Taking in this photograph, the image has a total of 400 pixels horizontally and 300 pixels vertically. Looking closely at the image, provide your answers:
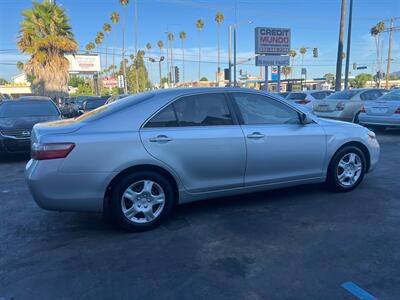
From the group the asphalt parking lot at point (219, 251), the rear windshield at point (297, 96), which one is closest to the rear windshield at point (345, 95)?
the rear windshield at point (297, 96)

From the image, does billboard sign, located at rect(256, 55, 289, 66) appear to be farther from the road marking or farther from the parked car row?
the road marking

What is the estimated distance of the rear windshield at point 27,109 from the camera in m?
9.27

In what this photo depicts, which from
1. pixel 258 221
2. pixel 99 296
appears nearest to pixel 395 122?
pixel 258 221

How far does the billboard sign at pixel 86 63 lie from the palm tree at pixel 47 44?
35.7 m

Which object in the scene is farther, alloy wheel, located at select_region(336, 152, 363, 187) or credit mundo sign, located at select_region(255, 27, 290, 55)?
credit mundo sign, located at select_region(255, 27, 290, 55)

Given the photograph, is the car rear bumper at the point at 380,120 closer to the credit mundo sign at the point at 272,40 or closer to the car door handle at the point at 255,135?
the credit mundo sign at the point at 272,40

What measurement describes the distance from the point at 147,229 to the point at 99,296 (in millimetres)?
1292

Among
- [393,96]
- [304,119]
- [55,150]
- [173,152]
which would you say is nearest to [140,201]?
[173,152]

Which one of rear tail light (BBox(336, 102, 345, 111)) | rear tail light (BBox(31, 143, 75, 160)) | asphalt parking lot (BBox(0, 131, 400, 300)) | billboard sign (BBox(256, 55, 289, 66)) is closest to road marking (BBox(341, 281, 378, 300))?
asphalt parking lot (BBox(0, 131, 400, 300))

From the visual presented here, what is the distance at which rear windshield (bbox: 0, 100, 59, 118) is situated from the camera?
30.4ft

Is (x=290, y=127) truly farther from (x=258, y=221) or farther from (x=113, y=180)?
(x=113, y=180)

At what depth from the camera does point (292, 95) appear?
18.2m

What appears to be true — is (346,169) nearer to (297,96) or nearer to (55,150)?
(55,150)

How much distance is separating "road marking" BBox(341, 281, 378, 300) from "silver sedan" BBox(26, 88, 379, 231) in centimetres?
187
